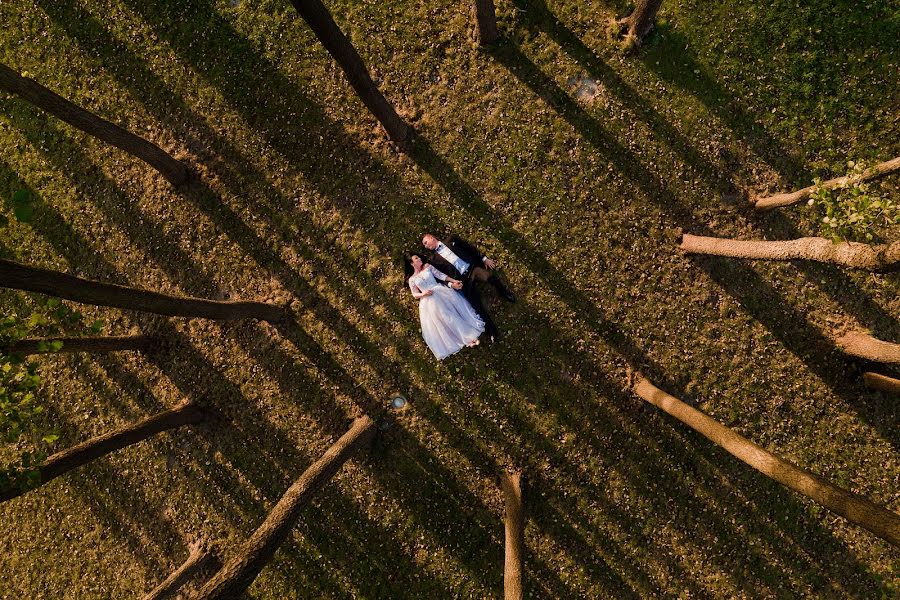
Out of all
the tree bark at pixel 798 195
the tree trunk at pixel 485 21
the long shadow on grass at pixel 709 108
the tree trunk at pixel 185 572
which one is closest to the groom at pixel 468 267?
the tree trunk at pixel 485 21

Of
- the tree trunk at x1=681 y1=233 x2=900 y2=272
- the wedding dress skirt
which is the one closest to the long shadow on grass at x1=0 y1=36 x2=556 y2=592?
the wedding dress skirt

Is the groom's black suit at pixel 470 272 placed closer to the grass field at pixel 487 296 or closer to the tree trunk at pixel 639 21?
the grass field at pixel 487 296

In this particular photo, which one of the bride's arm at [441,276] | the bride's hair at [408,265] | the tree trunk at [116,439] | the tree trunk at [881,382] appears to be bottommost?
the tree trunk at [881,382]

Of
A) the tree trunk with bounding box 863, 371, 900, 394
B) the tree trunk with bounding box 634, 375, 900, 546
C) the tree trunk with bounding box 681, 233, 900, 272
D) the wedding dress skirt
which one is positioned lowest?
the tree trunk with bounding box 863, 371, 900, 394

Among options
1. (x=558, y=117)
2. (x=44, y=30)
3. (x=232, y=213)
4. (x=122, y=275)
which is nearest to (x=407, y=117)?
(x=558, y=117)

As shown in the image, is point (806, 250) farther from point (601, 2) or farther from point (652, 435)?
point (601, 2)

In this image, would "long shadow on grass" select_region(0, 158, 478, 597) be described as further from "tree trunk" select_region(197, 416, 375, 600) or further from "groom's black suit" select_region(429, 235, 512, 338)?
"groom's black suit" select_region(429, 235, 512, 338)
